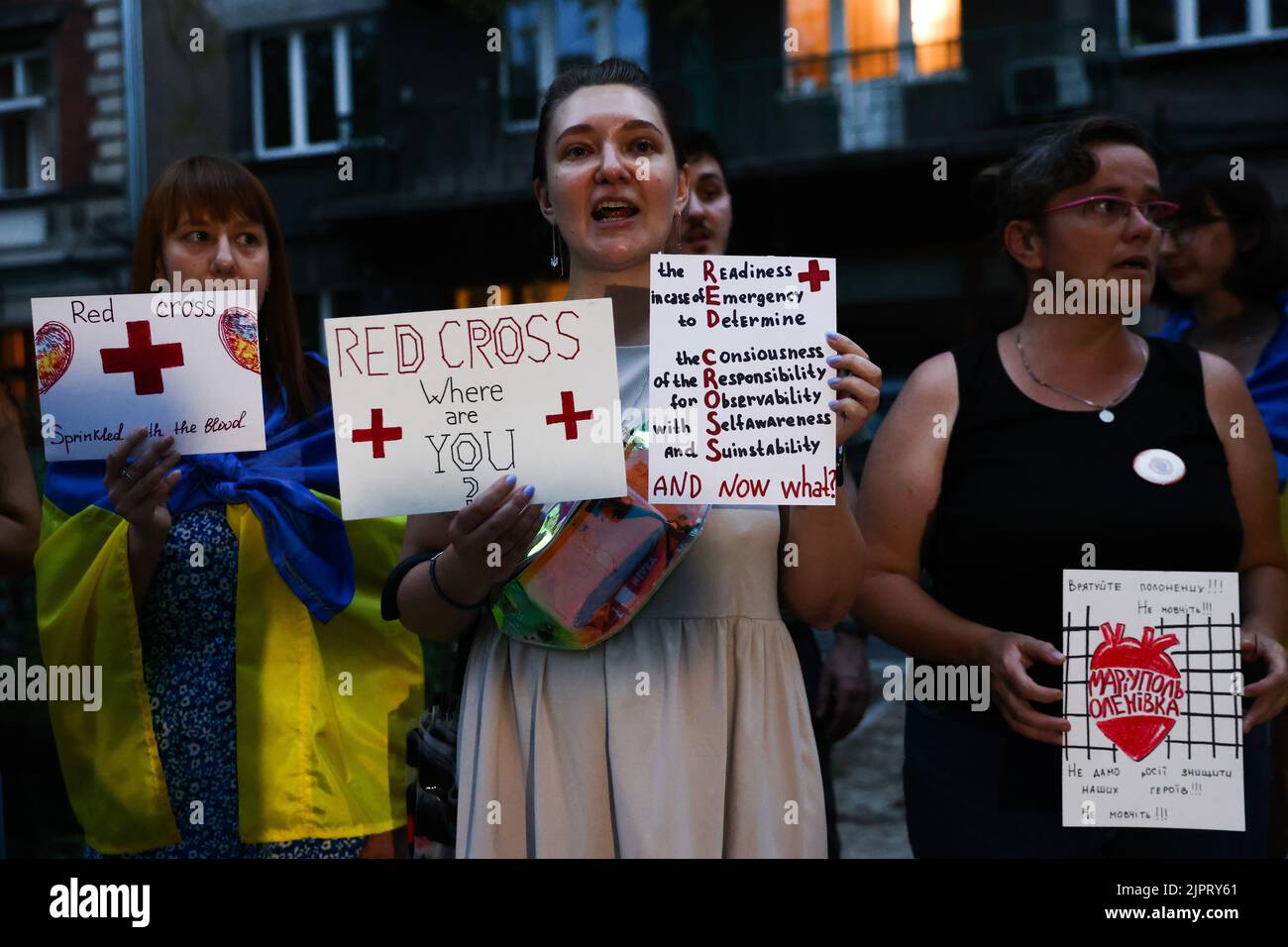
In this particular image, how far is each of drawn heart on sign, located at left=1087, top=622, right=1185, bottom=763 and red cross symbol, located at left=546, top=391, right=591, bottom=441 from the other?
86cm

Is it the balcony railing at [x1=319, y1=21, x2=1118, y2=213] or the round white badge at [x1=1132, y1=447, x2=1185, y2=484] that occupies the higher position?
the balcony railing at [x1=319, y1=21, x2=1118, y2=213]

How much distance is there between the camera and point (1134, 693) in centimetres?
198

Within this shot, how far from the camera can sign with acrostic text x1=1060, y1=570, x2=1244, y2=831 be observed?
1960 millimetres

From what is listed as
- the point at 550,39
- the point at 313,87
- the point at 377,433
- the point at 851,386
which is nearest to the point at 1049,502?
the point at 851,386

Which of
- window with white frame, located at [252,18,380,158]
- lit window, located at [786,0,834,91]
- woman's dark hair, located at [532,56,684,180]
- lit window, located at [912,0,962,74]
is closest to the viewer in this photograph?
woman's dark hair, located at [532,56,684,180]

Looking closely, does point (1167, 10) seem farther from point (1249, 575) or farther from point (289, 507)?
point (289, 507)

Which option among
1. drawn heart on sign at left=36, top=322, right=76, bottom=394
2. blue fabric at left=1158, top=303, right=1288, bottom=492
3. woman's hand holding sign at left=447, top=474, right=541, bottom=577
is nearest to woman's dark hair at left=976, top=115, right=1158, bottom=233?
blue fabric at left=1158, top=303, right=1288, bottom=492

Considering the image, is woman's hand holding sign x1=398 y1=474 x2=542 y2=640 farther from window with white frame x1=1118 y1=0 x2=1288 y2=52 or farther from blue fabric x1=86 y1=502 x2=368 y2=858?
window with white frame x1=1118 y1=0 x2=1288 y2=52

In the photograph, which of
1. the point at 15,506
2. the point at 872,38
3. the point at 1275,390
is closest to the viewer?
the point at 15,506

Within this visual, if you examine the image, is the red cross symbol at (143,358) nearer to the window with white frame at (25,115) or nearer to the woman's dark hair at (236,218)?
the woman's dark hair at (236,218)

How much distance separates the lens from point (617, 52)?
332 inches

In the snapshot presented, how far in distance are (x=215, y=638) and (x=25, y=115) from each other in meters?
4.43

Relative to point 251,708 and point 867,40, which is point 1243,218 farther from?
point 867,40

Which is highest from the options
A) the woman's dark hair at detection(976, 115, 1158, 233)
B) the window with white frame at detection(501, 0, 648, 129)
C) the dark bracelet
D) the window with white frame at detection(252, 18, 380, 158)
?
the window with white frame at detection(501, 0, 648, 129)
